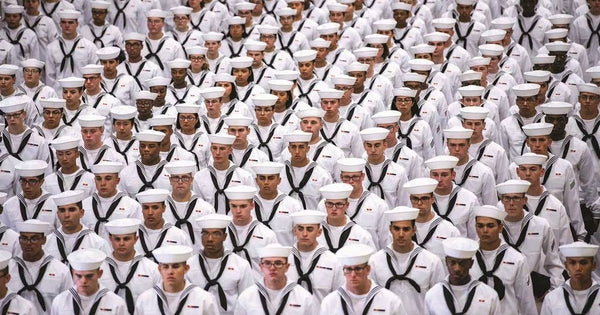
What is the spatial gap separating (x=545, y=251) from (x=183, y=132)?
13.6ft

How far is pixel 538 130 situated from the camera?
910 centimetres

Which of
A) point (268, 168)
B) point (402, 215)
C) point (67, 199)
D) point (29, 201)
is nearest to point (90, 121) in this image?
point (29, 201)

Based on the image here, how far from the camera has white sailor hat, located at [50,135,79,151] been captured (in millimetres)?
9227

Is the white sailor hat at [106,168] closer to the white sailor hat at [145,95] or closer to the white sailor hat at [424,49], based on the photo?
the white sailor hat at [145,95]

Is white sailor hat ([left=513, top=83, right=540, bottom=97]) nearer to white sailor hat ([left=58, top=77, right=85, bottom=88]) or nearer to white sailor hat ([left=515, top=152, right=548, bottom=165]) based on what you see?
white sailor hat ([left=515, top=152, right=548, bottom=165])

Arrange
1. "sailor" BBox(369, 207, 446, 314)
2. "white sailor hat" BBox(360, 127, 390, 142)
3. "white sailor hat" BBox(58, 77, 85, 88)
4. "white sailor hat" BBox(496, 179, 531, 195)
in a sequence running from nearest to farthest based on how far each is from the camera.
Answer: "sailor" BBox(369, 207, 446, 314), "white sailor hat" BBox(496, 179, 531, 195), "white sailor hat" BBox(360, 127, 390, 142), "white sailor hat" BBox(58, 77, 85, 88)

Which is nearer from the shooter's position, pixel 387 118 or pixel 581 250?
pixel 581 250

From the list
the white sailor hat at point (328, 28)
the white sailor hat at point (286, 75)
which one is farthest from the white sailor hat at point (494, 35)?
the white sailor hat at point (286, 75)

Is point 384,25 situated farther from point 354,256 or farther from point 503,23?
point 354,256

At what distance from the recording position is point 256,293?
7141mm

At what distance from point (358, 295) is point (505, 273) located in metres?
1.25

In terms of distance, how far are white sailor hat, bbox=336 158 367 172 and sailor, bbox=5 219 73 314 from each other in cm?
263

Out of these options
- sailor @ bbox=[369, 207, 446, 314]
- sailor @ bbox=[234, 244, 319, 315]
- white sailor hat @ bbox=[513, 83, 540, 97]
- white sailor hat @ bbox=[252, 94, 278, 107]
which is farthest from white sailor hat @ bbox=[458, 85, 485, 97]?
sailor @ bbox=[234, 244, 319, 315]

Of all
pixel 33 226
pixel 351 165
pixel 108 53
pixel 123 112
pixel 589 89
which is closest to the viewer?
pixel 33 226
